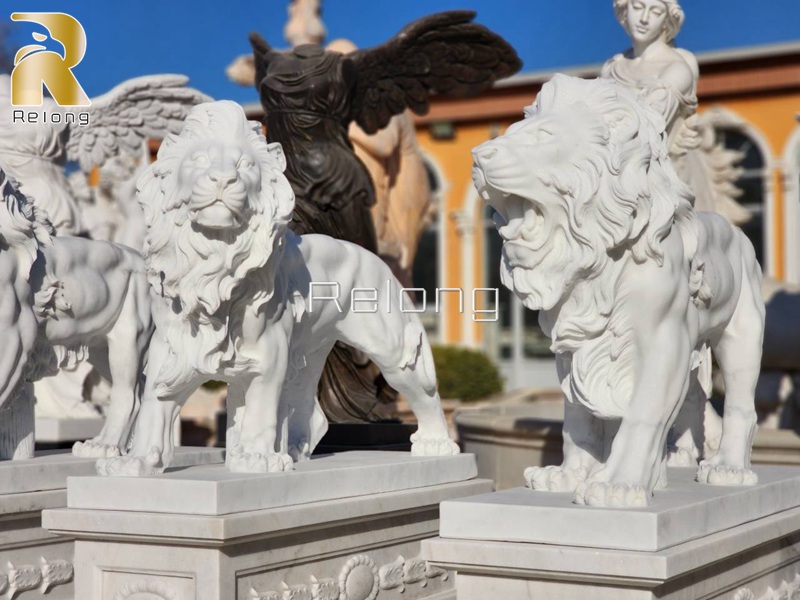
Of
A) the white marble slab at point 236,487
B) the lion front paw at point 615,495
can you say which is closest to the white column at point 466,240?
the white marble slab at point 236,487

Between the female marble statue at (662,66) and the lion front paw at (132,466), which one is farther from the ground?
the female marble statue at (662,66)

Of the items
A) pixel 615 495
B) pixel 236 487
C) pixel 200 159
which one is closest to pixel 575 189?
pixel 615 495

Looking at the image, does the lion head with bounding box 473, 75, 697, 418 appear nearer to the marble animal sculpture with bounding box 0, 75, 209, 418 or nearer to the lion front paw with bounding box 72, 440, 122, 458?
the lion front paw with bounding box 72, 440, 122, 458

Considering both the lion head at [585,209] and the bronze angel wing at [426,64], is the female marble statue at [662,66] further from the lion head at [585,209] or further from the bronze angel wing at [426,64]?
the lion head at [585,209]

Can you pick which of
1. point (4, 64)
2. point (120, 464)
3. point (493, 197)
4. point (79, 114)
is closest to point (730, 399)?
point (493, 197)

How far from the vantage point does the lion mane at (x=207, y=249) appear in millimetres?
3893

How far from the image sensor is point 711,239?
4051 mm

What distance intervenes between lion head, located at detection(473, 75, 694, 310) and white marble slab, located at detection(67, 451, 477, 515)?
110 cm

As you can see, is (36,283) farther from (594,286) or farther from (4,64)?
(4,64)

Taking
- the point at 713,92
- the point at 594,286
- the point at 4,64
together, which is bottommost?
the point at 594,286

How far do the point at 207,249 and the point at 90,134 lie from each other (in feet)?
11.7

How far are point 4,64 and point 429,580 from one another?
72.4 ft

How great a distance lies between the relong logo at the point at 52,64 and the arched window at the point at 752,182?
11.0m

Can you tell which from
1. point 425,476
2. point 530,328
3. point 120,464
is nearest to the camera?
point 120,464
